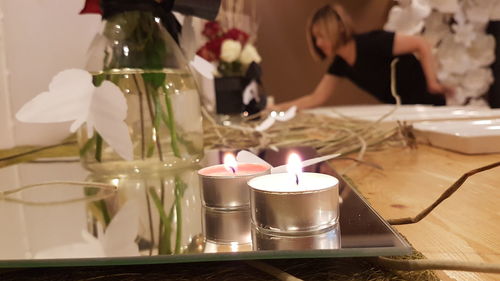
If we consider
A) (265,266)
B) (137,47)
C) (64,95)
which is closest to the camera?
(265,266)

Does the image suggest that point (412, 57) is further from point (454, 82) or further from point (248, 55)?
point (248, 55)

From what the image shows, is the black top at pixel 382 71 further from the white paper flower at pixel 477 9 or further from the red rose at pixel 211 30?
the red rose at pixel 211 30

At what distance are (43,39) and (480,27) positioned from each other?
2.01 m

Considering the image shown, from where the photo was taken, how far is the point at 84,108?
1.42ft

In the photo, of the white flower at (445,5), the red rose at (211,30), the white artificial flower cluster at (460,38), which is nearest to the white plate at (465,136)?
the red rose at (211,30)

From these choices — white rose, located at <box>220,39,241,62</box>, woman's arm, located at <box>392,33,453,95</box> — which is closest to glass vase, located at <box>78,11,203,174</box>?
white rose, located at <box>220,39,241,62</box>

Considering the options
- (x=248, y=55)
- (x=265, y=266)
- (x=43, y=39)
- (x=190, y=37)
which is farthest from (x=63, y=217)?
(x=248, y=55)

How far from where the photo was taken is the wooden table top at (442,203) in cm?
31

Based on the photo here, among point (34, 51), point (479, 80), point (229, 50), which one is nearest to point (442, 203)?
point (34, 51)

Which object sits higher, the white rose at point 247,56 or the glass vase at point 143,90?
A: the white rose at point 247,56

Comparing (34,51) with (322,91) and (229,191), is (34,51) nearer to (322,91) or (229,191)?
(229,191)

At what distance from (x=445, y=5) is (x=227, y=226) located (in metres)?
1.99

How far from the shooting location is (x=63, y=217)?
374 mm

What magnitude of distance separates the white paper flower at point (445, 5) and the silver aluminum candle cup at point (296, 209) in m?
1.87
